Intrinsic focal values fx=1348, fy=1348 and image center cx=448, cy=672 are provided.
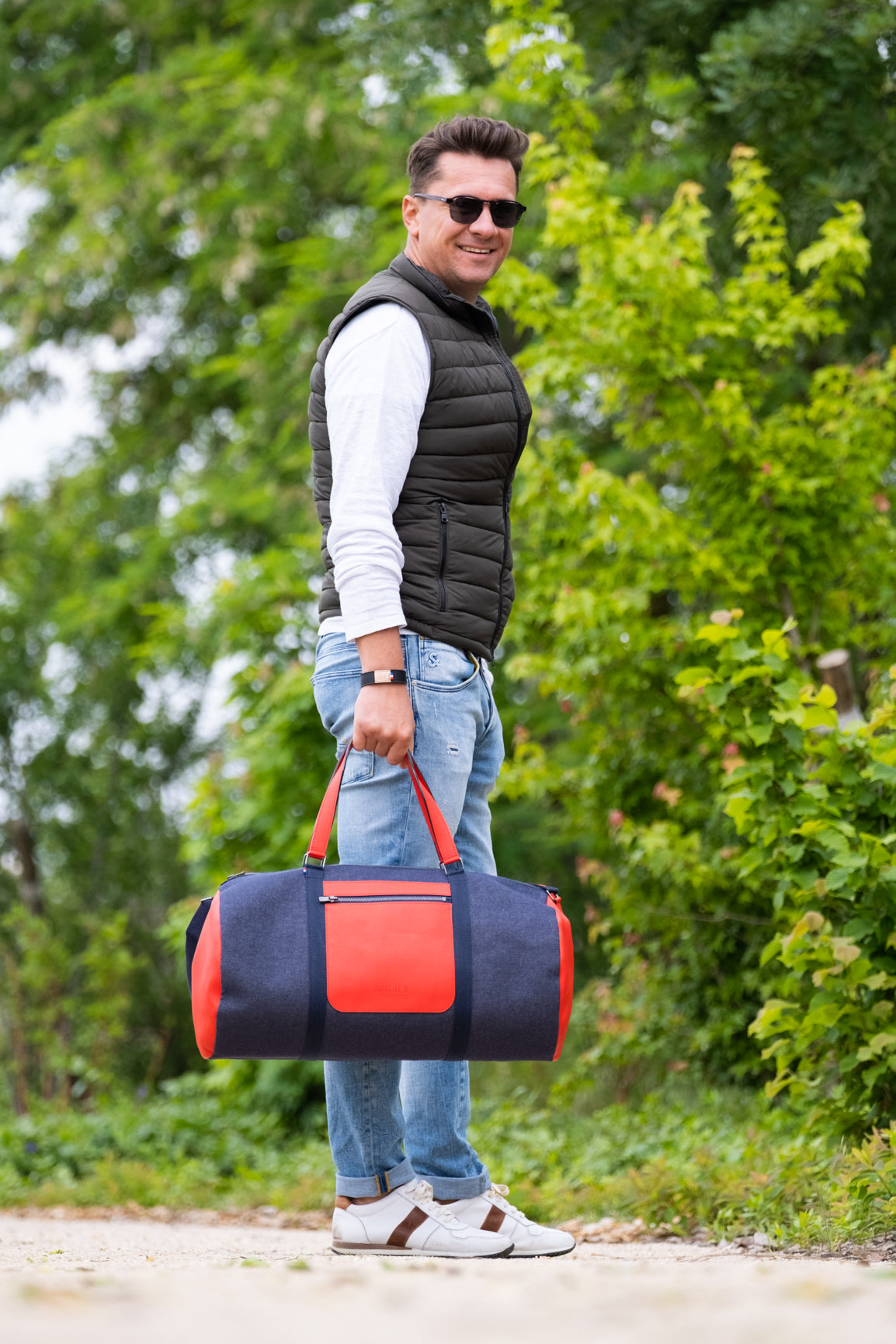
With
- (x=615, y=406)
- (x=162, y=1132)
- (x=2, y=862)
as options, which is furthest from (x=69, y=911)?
(x=615, y=406)

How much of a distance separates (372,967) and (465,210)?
5.28ft

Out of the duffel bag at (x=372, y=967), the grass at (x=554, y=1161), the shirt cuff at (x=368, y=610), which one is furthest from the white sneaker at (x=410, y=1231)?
the shirt cuff at (x=368, y=610)

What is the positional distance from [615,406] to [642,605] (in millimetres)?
987

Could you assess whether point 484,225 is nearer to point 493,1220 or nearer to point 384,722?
point 384,722

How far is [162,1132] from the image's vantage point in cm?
725

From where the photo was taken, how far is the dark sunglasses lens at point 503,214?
293cm

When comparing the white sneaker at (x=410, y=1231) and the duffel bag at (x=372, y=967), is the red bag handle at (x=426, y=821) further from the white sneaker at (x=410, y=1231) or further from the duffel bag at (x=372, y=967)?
the white sneaker at (x=410, y=1231)

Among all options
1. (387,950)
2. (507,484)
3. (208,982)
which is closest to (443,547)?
(507,484)

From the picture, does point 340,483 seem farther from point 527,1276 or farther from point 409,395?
point 527,1276

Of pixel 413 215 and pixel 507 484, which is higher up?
pixel 413 215

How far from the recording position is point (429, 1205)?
107 inches

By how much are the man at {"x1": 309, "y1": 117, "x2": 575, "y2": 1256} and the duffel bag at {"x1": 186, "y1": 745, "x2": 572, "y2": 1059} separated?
0.18 metres

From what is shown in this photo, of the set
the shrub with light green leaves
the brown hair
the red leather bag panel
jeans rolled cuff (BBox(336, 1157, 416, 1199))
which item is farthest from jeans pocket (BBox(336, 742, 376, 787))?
the brown hair

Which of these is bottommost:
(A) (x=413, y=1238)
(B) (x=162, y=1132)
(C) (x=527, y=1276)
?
(B) (x=162, y=1132)
